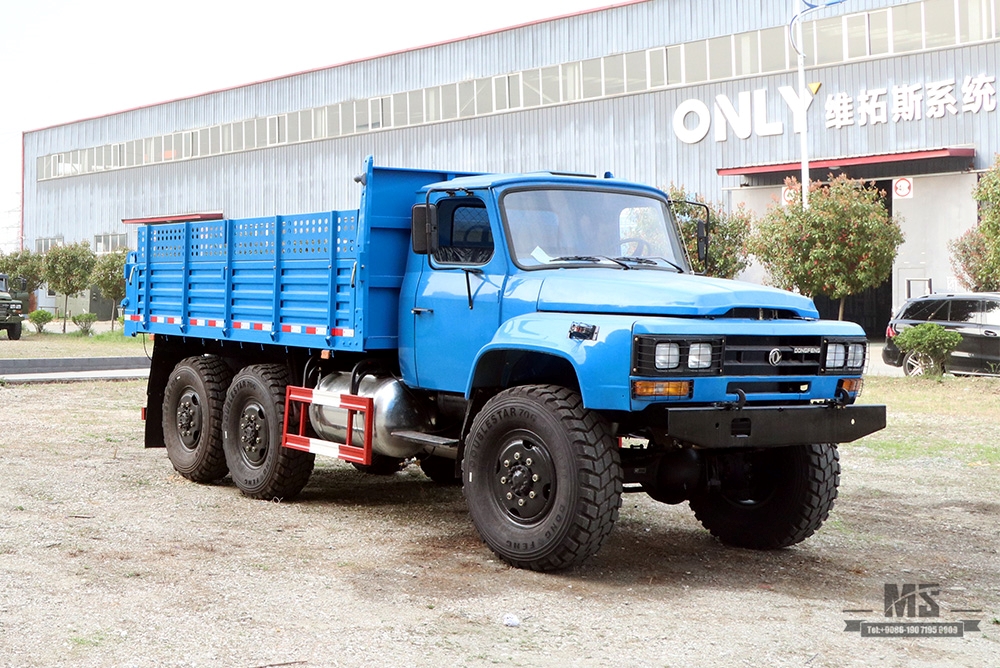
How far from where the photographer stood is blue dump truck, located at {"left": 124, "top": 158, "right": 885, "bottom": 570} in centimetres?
668

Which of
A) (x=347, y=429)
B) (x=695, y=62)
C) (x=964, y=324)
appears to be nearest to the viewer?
(x=347, y=429)

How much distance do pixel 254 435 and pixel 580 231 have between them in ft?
11.1

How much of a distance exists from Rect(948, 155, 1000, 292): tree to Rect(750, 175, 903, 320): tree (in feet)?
7.92

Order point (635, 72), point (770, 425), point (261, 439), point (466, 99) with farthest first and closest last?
point (466, 99) < point (635, 72) < point (261, 439) < point (770, 425)

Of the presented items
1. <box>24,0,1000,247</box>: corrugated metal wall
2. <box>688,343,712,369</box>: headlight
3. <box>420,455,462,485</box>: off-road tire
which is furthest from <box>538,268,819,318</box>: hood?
<box>24,0,1000,247</box>: corrugated metal wall

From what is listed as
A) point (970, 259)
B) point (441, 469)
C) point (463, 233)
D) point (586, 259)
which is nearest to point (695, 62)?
point (970, 259)

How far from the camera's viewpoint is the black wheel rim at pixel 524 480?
6.92 metres

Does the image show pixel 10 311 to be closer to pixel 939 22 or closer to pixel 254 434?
pixel 939 22

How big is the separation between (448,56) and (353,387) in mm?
40391

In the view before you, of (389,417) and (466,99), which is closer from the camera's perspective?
(389,417)

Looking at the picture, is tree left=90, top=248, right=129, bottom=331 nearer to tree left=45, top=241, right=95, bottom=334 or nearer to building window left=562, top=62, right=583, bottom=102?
tree left=45, top=241, right=95, bottom=334

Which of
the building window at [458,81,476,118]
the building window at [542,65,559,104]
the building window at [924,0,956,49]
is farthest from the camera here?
the building window at [458,81,476,118]

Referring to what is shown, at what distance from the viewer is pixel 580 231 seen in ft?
25.6

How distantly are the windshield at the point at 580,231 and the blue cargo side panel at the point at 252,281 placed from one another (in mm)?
1385
